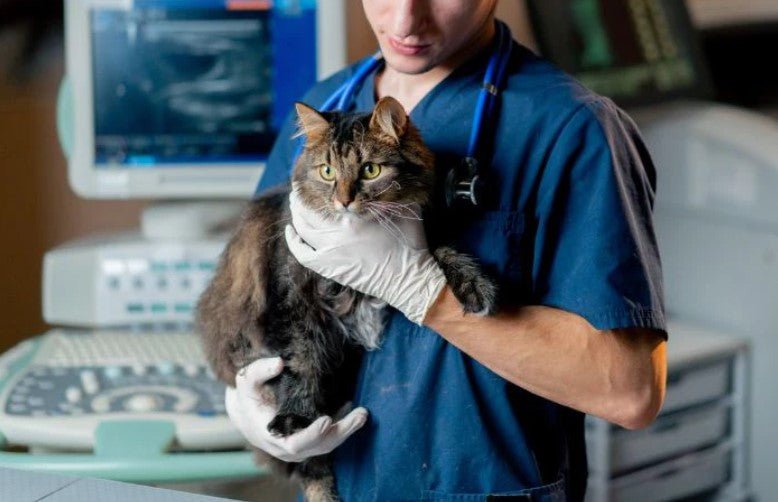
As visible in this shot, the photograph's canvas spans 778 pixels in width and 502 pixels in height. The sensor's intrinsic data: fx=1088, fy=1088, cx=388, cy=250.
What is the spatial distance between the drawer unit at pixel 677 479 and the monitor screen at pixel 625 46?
88 centimetres

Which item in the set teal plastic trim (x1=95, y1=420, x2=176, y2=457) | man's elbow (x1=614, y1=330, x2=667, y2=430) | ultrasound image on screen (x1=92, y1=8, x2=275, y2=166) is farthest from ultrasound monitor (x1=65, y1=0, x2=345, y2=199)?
man's elbow (x1=614, y1=330, x2=667, y2=430)

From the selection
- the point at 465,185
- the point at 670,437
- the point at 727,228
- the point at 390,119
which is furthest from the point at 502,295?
the point at 727,228

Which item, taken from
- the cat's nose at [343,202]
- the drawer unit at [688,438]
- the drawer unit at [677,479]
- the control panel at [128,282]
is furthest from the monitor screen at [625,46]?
the cat's nose at [343,202]

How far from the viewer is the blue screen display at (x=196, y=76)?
85.9 inches

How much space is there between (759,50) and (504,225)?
7.15 feet

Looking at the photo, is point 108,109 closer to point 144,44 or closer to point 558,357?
point 144,44

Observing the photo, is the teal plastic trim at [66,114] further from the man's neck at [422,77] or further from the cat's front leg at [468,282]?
the cat's front leg at [468,282]

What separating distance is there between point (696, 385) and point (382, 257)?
1495 mm

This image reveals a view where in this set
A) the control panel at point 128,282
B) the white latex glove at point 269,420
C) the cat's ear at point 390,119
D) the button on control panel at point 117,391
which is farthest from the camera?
the control panel at point 128,282

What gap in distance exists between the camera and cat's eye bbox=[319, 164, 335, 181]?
1.25 metres

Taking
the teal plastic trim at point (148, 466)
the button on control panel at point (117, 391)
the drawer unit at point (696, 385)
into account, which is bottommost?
the drawer unit at point (696, 385)

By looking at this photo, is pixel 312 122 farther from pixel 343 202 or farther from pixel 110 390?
pixel 110 390

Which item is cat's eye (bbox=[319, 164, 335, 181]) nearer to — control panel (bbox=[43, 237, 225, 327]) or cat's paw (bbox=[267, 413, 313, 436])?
cat's paw (bbox=[267, 413, 313, 436])

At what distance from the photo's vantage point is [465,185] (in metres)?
1.22
